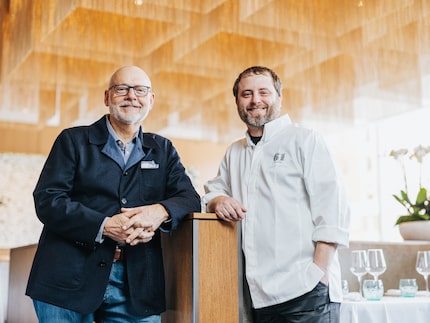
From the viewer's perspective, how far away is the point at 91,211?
180 cm

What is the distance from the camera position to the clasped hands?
1.78m

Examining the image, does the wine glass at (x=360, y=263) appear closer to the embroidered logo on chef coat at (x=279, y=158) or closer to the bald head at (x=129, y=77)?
the embroidered logo on chef coat at (x=279, y=158)

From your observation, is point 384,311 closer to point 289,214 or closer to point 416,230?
point 289,214

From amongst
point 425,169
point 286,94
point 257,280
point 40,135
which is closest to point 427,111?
point 425,169

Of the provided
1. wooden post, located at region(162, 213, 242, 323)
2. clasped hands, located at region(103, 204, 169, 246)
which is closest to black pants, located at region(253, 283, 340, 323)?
wooden post, located at region(162, 213, 242, 323)

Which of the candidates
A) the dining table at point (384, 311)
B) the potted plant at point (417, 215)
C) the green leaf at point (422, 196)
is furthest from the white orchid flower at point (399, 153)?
the dining table at point (384, 311)

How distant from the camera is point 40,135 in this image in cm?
835

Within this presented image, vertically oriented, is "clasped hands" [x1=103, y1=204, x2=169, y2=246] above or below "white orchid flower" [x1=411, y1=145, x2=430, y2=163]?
below

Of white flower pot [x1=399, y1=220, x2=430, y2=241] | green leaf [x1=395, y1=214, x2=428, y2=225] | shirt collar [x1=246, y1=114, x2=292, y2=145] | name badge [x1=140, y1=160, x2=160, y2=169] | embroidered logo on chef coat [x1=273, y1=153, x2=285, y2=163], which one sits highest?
shirt collar [x1=246, y1=114, x2=292, y2=145]

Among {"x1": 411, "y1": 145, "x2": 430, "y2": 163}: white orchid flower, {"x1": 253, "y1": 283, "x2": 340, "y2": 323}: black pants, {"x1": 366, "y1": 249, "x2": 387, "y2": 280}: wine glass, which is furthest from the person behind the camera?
{"x1": 411, "y1": 145, "x2": 430, "y2": 163}: white orchid flower

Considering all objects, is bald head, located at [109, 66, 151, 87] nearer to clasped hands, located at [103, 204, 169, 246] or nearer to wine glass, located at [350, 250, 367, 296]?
clasped hands, located at [103, 204, 169, 246]

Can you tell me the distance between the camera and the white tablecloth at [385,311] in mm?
2516

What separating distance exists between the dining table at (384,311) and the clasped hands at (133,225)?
1.11 metres

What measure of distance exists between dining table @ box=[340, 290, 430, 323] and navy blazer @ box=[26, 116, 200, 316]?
3.11ft
